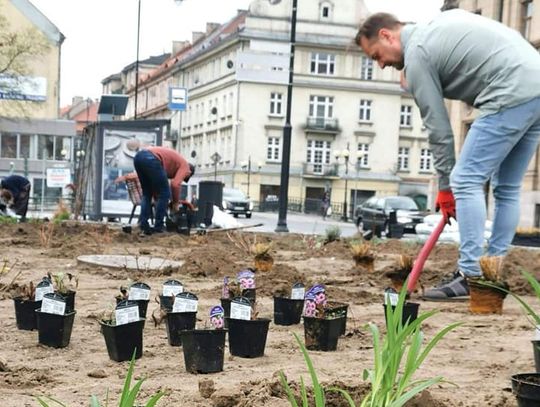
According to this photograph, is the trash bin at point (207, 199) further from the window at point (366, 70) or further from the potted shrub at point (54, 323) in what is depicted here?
the window at point (366, 70)

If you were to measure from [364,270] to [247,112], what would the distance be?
62150 millimetres

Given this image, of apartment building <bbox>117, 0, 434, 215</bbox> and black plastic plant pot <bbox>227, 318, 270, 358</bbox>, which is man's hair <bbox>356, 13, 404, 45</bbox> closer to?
black plastic plant pot <bbox>227, 318, 270, 358</bbox>

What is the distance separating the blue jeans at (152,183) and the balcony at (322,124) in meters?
58.3

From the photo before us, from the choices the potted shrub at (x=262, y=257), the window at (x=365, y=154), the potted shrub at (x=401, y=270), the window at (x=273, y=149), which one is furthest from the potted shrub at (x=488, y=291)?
the window at (x=365, y=154)

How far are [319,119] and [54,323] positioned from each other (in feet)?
219

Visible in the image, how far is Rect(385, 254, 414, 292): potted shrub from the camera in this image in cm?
515

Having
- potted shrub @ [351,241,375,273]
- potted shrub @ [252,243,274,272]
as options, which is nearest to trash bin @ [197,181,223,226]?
potted shrub @ [351,241,375,273]

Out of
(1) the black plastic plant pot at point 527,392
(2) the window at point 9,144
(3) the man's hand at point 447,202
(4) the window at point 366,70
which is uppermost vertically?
(4) the window at point 366,70

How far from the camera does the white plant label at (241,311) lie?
126 inches

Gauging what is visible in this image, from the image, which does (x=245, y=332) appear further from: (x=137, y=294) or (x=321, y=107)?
(x=321, y=107)

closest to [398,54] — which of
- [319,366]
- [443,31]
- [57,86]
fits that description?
[443,31]

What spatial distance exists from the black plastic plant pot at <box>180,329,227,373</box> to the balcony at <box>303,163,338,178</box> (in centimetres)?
6611

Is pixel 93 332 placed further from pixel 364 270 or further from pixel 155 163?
pixel 155 163

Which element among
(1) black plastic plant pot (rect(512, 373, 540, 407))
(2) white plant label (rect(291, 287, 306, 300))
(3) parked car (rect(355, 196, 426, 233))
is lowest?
(3) parked car (rect(355, 196, 426, 233))
